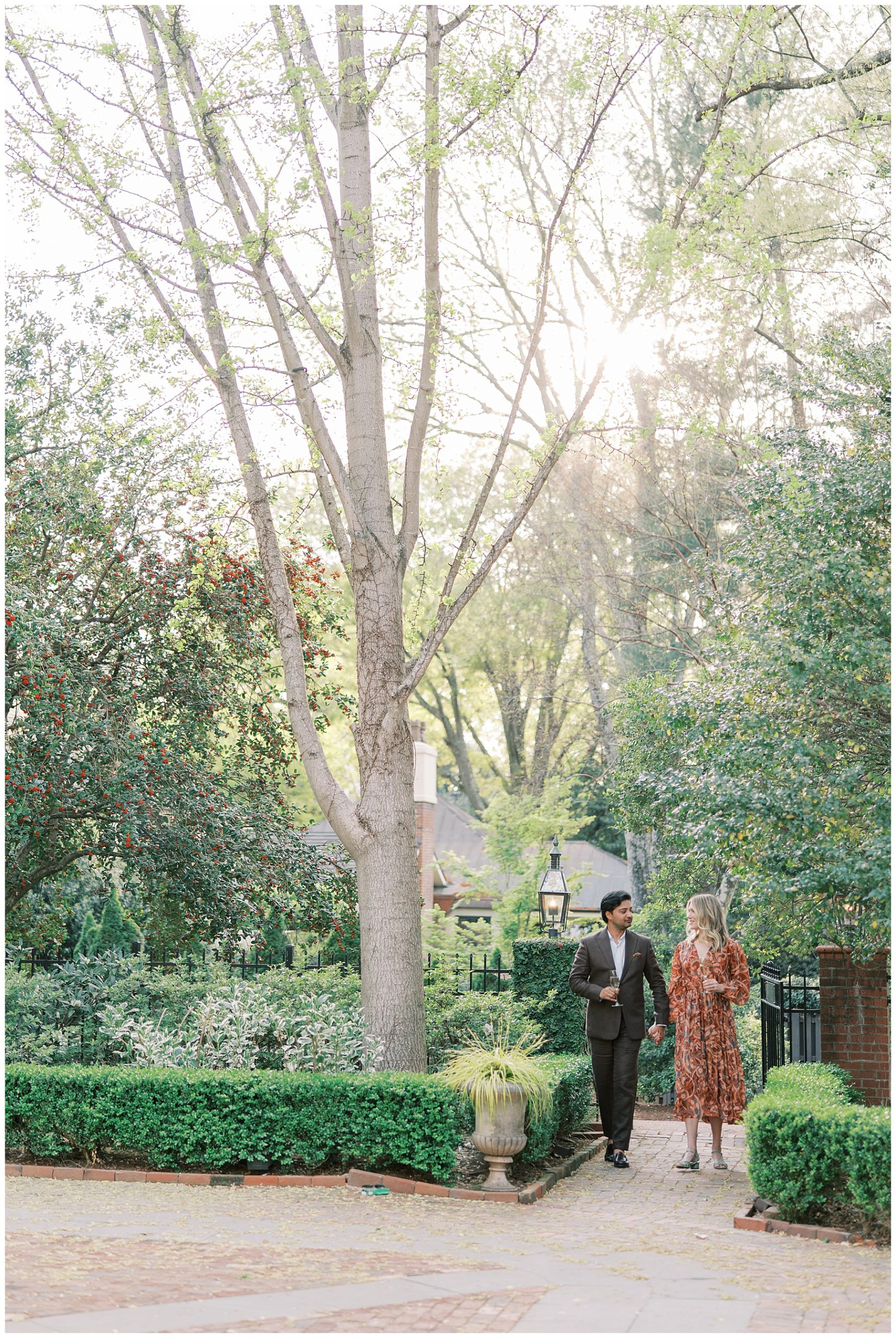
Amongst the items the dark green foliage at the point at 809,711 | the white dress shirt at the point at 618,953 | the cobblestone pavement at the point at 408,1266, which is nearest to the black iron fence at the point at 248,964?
the white dress shirt at the point at 618,953

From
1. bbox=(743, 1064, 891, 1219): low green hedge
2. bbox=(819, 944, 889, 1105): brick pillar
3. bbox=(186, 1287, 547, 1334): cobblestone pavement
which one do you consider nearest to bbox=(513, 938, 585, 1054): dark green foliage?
bbox=(819, 944, 889, 1105): brick pillar

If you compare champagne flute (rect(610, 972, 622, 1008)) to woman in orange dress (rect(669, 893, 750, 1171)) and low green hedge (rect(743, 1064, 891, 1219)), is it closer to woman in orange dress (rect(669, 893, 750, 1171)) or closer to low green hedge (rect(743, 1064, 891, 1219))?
woman in orange dress (rect(669, 893, 750, 1171))

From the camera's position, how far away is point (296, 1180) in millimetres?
7305

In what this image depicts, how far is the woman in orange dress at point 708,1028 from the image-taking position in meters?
8.09

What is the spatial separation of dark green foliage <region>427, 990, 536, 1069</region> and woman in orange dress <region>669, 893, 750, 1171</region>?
5.08ft

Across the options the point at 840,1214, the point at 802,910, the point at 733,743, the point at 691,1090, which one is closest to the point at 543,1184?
the point at 691,1090

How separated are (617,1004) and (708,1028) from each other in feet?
2.04

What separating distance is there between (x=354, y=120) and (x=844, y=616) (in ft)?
19.4

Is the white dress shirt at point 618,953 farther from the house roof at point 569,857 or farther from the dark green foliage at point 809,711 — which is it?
the house roof at point 569,857

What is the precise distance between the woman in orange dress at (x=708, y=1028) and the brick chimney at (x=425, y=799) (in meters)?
12.0

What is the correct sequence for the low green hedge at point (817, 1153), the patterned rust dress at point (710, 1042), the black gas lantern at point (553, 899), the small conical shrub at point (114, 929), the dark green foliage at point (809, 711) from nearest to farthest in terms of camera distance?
the low green hedge at point (817, 1153), the dark green foliage at point (809, 711), the patterned rust dress at point (710, 1042), the black gas lantern at point (553, 899), the small conical shrub at point (114, 929)

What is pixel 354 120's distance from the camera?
9570 mm

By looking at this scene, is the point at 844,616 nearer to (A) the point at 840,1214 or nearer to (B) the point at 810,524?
(B) the point at 810,524

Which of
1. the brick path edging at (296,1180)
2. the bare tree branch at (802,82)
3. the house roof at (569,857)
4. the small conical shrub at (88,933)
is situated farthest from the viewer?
the house roof at (569,857)
